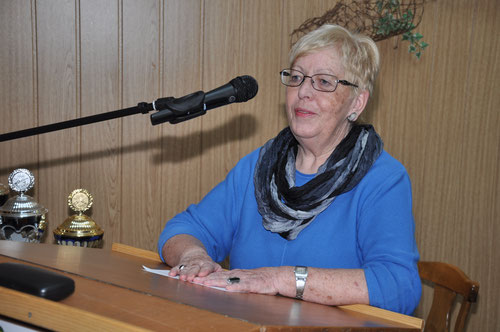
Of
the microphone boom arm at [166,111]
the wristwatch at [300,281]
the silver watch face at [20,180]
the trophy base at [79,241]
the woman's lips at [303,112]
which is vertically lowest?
the trophy base at [79,241]

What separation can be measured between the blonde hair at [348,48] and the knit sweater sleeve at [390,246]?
14.0 inches

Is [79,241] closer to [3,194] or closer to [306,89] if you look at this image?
[3,194]

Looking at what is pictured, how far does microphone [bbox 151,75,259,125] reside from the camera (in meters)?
1.09

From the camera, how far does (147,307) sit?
787 mm

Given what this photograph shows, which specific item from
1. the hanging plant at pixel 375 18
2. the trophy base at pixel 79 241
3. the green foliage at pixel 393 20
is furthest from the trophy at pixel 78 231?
the green foliage at pixel 393 20

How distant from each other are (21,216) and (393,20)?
199 cm

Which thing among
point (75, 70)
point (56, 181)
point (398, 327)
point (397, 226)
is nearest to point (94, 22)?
point (75, 70)

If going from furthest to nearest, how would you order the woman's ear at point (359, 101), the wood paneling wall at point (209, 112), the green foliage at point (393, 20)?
1. the green foliage at point (393, 20)
2. the wood paneling wall at point (209, 112)
3. the woman's ear at point (359, 101)

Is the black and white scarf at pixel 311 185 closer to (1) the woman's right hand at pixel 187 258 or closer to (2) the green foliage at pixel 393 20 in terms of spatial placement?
(1) the woman's right hand at pixel 187 258

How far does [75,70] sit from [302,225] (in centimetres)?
144

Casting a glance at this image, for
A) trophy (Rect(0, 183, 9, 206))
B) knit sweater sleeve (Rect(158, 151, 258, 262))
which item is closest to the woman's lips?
knit sweater sleeve (Rect(158, 151, 258, 262))

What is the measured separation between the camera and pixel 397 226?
1.36 meters

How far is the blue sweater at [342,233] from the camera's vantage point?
1291mm

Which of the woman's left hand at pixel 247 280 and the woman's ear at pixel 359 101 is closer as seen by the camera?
the woman's left hand at pixel 247 280
